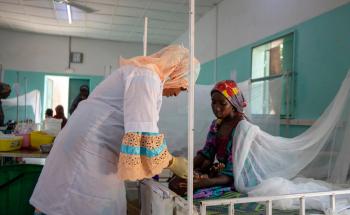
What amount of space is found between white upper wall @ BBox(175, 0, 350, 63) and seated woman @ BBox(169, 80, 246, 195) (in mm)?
1524

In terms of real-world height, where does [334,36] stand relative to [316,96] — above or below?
above

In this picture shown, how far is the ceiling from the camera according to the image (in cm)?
547

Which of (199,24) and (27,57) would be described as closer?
(199,24)

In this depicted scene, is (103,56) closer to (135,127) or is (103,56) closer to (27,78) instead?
(27,78)

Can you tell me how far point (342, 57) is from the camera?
2676mm

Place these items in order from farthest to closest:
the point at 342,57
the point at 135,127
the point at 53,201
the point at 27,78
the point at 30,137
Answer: the point at 27,78 < the point at 30,137 < the point at 342,57 < the point at 53,201 < the point at 135,127

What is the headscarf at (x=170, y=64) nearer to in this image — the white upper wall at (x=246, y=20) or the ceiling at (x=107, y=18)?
the white upper wall at (x=246, y=20)

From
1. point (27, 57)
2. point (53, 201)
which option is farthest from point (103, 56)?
point (53, 201)

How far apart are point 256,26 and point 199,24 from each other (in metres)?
2.29

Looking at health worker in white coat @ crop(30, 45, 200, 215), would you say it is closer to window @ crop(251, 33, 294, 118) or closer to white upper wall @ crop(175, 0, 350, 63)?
window @ crop(251, 33, 294, 118)

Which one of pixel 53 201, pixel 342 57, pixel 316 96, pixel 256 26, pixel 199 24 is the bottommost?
pixel 53 201

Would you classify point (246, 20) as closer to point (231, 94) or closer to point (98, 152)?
point (231, 94)

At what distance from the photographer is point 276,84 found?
3.22 metres

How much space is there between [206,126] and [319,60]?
121 centimetres
